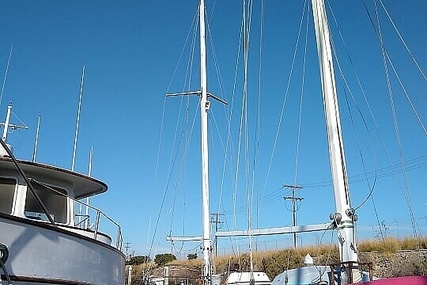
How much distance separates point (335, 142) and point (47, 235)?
17.8ft

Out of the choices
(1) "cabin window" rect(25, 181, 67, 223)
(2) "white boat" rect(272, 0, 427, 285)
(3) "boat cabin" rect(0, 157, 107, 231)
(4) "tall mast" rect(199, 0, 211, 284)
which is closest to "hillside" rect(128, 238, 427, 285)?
(4) "tall mast" rect(199, 0, 211, 284)

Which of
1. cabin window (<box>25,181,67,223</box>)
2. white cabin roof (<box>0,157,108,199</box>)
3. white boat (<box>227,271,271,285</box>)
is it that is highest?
white cabin roof (<box>0,157,108,199</box>)

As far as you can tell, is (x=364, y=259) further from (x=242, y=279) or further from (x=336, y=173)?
(x=336, y=173)

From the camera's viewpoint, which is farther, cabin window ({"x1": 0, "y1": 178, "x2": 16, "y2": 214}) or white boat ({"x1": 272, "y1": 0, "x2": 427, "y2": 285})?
cabin window ({"x1": 0, "y1": 178, "x2": 16, "y2": 214})

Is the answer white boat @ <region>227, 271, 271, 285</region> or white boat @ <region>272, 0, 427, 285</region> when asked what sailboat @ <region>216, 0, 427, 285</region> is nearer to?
white boat @ <region>272, 0, 427, 285</region>

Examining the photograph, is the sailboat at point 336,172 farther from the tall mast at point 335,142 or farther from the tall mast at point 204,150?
the tall mast at point 204,150

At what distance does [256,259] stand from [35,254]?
1207 inches

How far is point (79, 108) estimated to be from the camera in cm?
1548

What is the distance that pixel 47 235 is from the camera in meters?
7.09

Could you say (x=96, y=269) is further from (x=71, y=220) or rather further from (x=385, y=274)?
(x=385, y=274)

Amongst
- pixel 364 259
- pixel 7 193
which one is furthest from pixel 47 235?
pixel 364 259

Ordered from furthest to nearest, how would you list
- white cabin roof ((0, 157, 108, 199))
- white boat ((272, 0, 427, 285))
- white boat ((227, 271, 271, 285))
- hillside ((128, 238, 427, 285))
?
hillside ((128, 238, 427, 285)) < white boat ((227, 271, 271, 285)) < white cabin roof ((0, 157, 108, 199)) < white boat ((272, 0, 427, 285))

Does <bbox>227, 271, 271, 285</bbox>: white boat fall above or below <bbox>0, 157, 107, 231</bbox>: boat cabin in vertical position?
below

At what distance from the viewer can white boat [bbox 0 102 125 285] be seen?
6.46m
